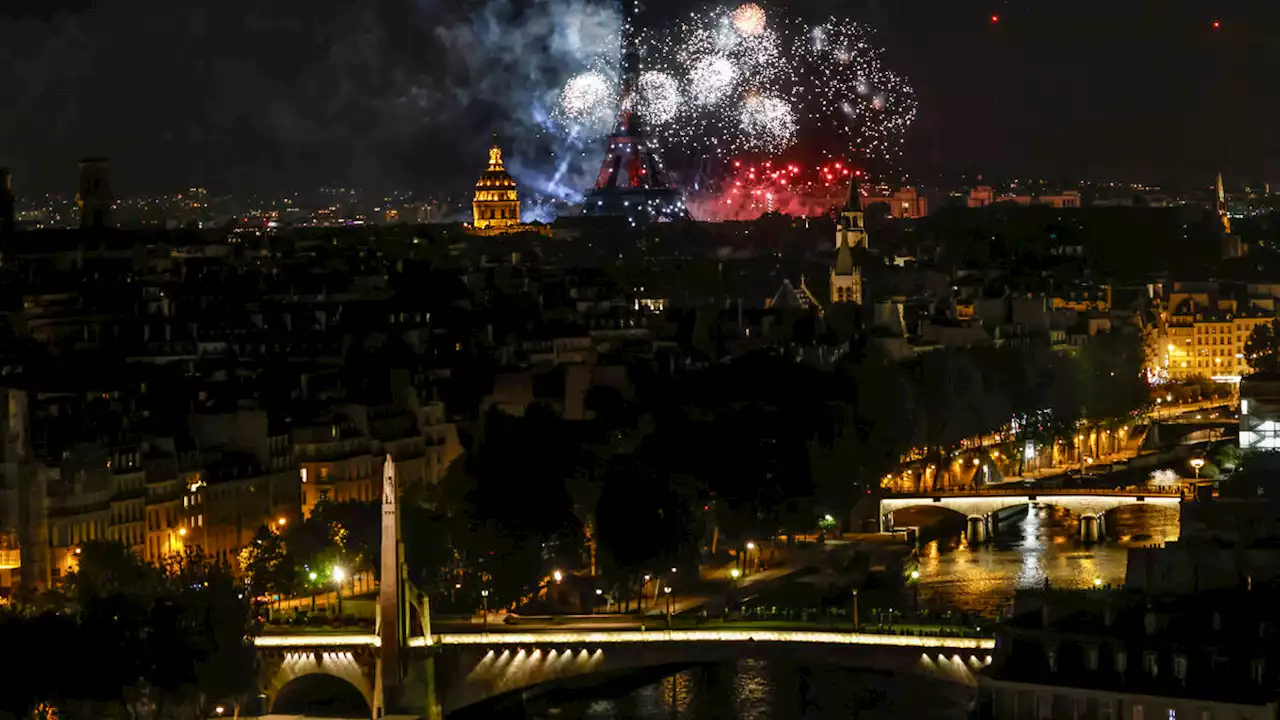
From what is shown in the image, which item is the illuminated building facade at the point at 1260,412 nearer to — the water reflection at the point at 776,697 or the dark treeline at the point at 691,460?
the dark treeline at the point at 691,460

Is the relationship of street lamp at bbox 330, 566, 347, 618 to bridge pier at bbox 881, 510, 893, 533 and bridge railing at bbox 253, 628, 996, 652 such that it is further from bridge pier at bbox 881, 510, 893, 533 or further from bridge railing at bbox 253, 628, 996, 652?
bridge pier at bbox 881, 510, 893, 533

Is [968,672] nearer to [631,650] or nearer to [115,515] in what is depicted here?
[631,650]

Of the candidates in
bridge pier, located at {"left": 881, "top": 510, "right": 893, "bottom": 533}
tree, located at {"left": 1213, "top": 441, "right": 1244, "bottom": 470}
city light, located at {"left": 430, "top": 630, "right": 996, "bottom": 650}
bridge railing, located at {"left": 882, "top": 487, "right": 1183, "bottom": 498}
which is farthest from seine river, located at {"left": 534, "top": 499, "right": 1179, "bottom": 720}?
tree, located at {"left": 1213, "top": 441, "right": 1244, "bottom": 470}

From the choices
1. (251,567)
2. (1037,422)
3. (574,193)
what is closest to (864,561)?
(251,567)

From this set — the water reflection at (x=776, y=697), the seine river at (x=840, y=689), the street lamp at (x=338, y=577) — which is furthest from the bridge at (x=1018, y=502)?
the street lamp at (x=338, y=577)

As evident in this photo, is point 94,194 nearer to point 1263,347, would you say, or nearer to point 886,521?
point 1263,347
